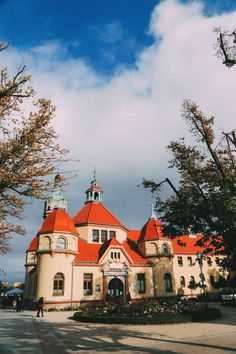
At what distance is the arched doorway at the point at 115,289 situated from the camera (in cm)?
3347

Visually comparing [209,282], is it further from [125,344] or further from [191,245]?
[125,344]

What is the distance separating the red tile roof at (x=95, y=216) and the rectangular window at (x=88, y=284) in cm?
800

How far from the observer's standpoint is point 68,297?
3077cm

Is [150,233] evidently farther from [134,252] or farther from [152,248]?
[134,252]

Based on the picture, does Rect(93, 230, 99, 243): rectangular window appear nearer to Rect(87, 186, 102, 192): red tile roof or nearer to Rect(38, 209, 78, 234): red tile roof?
Rect(38, 209, 78, 234): red tile roof

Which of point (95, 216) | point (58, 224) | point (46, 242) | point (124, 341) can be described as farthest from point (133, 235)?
point (124, 341)

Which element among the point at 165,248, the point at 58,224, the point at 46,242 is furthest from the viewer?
the point at 165,248

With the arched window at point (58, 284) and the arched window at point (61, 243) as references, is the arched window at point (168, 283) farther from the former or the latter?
the arched window at point (61, 243)

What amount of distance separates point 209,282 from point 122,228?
1817cm

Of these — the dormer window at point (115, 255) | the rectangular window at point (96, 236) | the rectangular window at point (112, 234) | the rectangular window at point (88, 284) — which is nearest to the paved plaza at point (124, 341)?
the rectangular window at point (88, 284)

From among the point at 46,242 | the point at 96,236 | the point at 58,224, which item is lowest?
the point at 46,242

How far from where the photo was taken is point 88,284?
108ft

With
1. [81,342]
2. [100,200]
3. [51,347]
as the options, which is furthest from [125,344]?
[100,200]

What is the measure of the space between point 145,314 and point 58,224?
60.8ft
